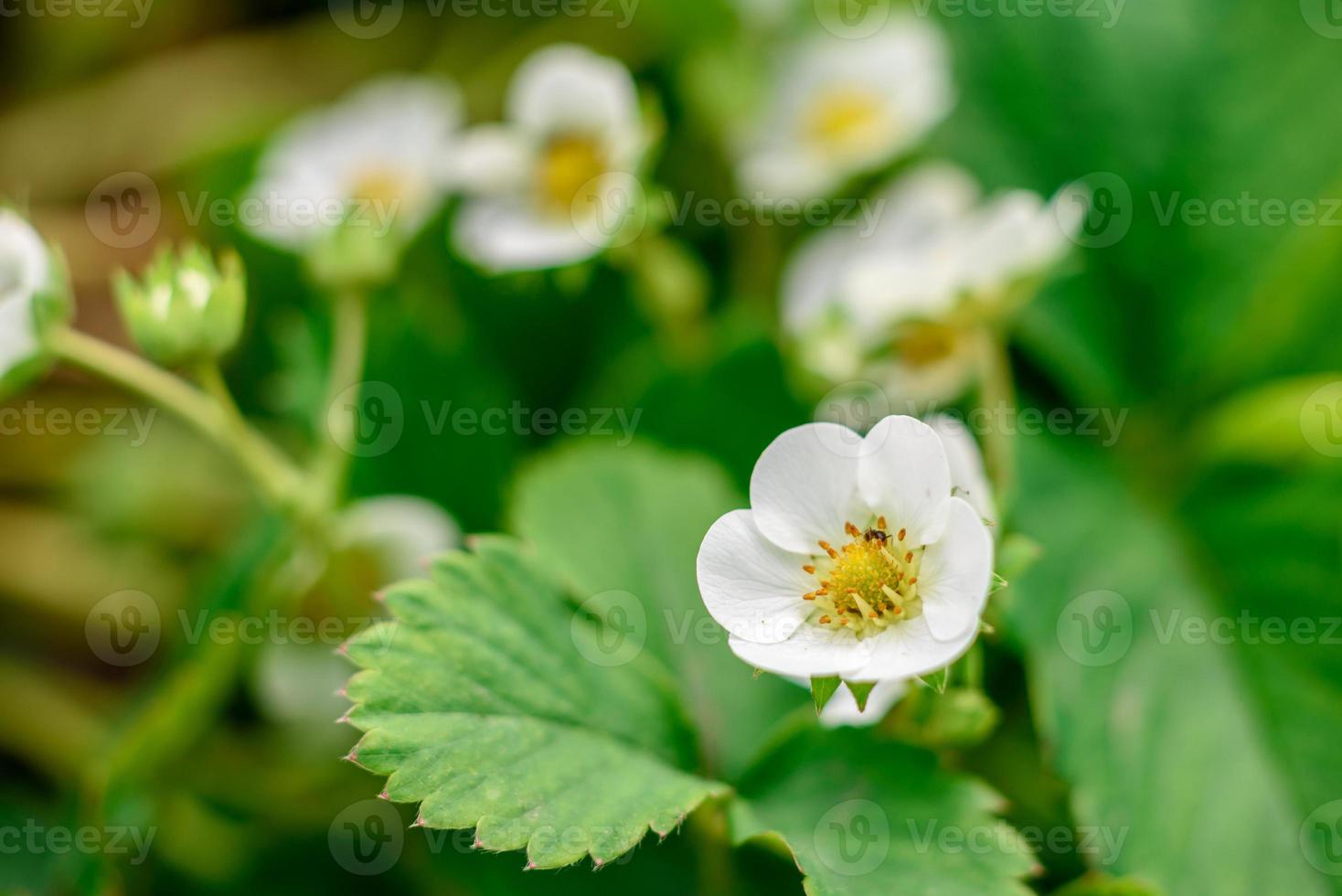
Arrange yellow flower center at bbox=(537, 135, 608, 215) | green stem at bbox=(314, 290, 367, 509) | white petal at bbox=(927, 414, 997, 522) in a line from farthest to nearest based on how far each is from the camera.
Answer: yellow flower center at bbox=(537, 135, 608, 215) → green stem at bbox=(314, 290, 367, 509) → white petal at bbox=(927, 414, 997, 522)

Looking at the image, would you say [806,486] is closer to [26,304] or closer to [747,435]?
[747,435]

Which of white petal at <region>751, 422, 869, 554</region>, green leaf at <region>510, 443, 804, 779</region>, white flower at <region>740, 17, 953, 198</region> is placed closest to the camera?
white petal at <region>751, 422, 869, 554</region>

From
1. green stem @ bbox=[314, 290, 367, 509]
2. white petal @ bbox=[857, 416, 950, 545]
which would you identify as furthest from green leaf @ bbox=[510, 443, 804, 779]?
white petal @ bbox=[857, 416, 950, 545]

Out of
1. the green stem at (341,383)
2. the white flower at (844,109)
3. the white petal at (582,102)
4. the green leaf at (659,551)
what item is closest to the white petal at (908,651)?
the green leaf at (659,551)

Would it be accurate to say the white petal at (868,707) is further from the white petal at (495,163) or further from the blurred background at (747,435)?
the white petal at (495,163)

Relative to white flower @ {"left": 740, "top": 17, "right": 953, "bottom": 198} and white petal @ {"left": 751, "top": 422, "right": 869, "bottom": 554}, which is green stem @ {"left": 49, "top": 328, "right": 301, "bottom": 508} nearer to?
white petal @ {"left": 751, "top": 422, "right": 869, "bottom": 554}

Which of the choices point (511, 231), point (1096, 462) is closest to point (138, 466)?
point (511, 231)

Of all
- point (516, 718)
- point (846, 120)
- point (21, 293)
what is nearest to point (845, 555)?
point (516, 718)
